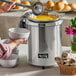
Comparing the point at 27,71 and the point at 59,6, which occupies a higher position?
the point at 59,6

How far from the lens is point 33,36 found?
4.60 ft

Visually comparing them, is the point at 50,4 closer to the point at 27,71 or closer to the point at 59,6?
the point at 59,6

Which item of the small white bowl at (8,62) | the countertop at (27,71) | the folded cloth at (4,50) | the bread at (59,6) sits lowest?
the countertop at (27,71)

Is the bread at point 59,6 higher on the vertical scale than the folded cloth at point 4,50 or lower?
higher

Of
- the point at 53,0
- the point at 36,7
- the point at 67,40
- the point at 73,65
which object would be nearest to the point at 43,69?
the point at 73,65

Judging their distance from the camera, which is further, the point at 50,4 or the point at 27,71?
the point at 50,4

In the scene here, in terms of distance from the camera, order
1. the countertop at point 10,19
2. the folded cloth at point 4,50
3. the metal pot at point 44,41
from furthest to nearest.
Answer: the countertop at point 10,19 → the metal pot at point 44,41 → the folded cloth at point 4,50

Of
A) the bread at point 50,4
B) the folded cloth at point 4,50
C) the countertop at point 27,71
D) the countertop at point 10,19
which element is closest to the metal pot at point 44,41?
the countertop at point 27,71

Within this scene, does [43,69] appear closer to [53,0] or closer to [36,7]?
[36,7]

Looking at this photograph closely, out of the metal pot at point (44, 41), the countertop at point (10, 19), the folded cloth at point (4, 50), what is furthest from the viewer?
the countertop at point (10, 19)

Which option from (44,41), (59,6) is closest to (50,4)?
(59,6)

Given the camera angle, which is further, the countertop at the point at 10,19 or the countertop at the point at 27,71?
the countertop at the point at 10,19

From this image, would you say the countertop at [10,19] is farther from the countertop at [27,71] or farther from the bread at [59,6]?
the countertop at [27,71]

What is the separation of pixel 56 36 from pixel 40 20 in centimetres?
9
